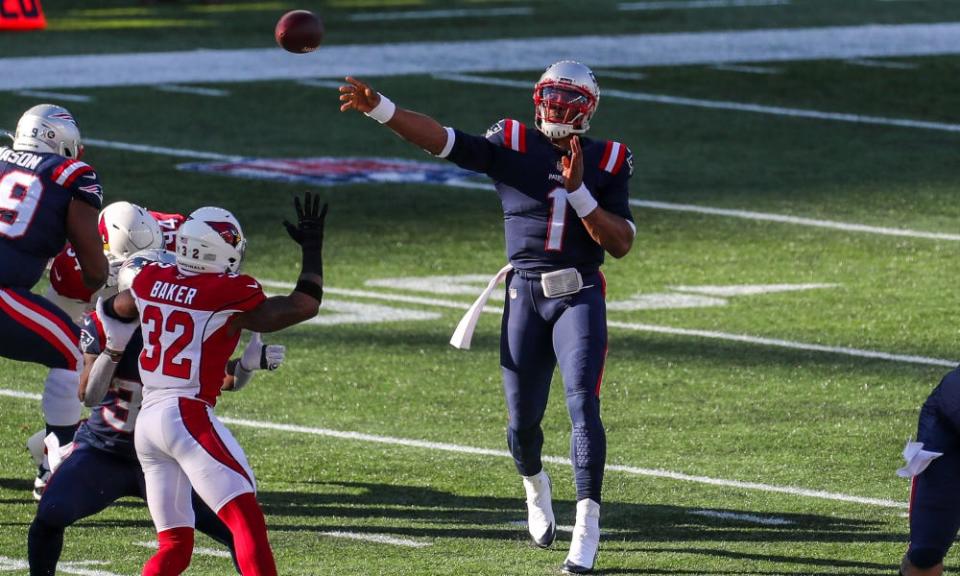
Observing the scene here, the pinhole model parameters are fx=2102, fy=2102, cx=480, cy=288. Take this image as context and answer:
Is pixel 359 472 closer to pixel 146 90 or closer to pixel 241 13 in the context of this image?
pixel 146 90

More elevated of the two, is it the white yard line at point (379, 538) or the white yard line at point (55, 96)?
Result: the white yard line at point (379, 538)

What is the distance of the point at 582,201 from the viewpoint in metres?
8.21

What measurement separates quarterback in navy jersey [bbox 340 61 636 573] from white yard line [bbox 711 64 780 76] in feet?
54.0

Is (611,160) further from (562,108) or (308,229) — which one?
(308,229)

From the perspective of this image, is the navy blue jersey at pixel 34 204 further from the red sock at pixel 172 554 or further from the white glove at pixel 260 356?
the red sock at pixel 172 554

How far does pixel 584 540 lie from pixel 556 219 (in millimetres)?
1324

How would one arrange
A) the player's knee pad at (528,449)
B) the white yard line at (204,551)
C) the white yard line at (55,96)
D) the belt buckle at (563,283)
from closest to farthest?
the white yard line at (204,551) → the belt buckle at (563,283) → the player's knee pad at (528,449) → the white yard line at (55,96)

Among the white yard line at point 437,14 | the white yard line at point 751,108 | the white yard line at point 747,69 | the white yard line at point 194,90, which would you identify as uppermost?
the white yard line at point 194,90

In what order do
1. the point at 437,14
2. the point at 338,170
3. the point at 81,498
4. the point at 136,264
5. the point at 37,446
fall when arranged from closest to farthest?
the point at 81,498 → the point at 136,264 → the point at 37,446 → the point at 338,170 → the point at 437,14

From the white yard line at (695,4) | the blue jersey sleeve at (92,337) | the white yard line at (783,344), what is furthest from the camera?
the white yard line at (695,4)

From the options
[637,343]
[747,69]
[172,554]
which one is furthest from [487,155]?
[747,69]

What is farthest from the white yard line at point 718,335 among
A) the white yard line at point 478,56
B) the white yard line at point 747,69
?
the white yard line at point 747,69

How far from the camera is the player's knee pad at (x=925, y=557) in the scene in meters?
6.91

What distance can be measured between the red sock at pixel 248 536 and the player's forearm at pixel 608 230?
203cm
